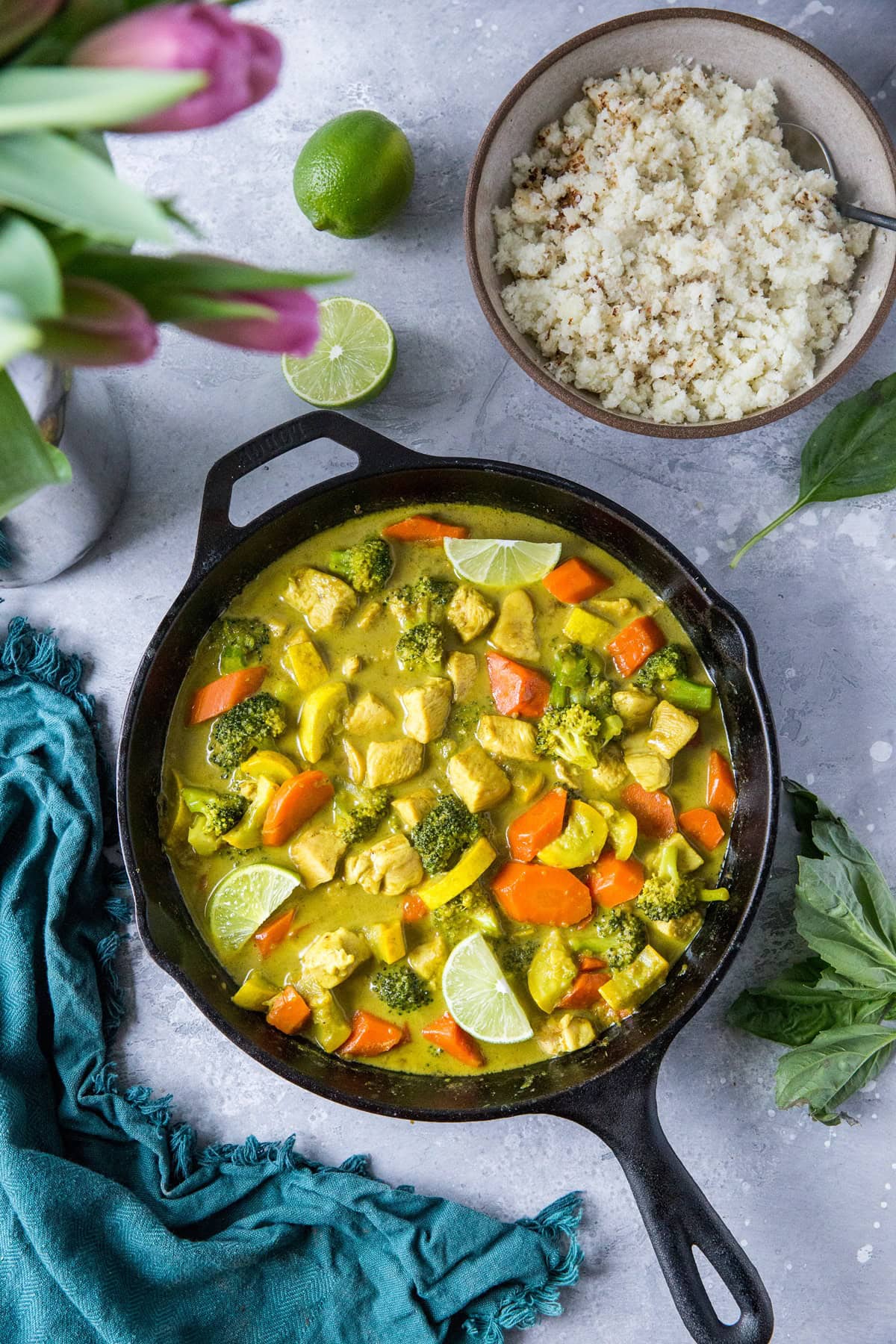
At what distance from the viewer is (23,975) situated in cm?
328

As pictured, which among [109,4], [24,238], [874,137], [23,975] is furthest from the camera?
[23,975]

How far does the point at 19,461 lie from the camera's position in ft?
5.66

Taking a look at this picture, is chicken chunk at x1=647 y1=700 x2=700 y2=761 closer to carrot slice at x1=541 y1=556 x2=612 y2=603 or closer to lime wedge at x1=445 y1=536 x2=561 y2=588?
carrot slice at x1=541 y1=556 x2=612 y2=603

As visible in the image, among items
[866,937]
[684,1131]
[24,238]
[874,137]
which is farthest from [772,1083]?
[24,238]

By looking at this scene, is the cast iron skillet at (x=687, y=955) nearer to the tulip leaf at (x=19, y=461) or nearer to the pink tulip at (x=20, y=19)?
the tulip leaf at (x=19, y=461)

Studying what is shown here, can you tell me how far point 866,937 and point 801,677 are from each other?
820mm

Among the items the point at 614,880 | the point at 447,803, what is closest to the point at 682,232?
the point at 447,803

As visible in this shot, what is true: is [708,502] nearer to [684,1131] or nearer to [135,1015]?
[684,1131]

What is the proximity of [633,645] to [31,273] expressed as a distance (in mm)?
2256

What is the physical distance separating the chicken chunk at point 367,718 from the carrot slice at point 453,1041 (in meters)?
0.85

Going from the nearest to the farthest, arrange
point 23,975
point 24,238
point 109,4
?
point 24,238 < point 109,4 < point 23,975

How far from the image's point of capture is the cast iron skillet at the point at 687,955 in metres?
2.86

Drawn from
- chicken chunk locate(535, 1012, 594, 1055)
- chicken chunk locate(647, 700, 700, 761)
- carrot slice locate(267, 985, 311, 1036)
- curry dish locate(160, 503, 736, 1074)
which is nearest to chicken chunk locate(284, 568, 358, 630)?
curry dish locate(160, 503, 736, 1074)

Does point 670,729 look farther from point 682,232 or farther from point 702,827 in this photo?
point 682,232
